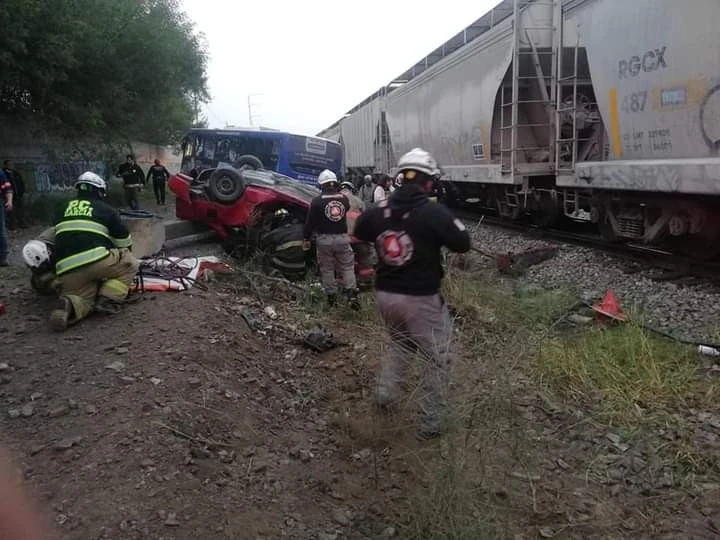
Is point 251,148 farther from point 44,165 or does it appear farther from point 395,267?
point 395,267

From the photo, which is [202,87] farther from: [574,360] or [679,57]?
[574,360]

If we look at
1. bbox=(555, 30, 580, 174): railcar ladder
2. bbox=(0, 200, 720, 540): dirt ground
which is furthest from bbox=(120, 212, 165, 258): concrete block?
bbox=(555, 30, 580, 174): railcar ladder

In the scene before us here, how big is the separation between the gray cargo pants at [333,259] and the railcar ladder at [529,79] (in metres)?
4.62

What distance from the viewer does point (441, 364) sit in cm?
304

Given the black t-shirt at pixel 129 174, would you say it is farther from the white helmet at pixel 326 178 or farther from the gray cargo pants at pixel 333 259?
the gray cargo pants at pixel 333 259

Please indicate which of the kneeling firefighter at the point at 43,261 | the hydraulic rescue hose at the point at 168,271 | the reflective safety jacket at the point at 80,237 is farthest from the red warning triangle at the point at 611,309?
the kneeling firefighter at the point at 43,261

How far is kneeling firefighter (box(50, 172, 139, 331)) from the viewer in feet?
15.5

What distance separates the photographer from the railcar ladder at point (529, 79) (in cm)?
937

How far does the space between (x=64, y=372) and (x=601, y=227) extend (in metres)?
7.53

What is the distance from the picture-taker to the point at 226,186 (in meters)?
8.07

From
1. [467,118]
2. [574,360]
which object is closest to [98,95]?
[467,118]

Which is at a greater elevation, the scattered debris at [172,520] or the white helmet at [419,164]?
the white helmet at [419,164]

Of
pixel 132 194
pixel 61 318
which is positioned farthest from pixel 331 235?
pixel 132 194

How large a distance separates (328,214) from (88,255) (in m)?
2.43
